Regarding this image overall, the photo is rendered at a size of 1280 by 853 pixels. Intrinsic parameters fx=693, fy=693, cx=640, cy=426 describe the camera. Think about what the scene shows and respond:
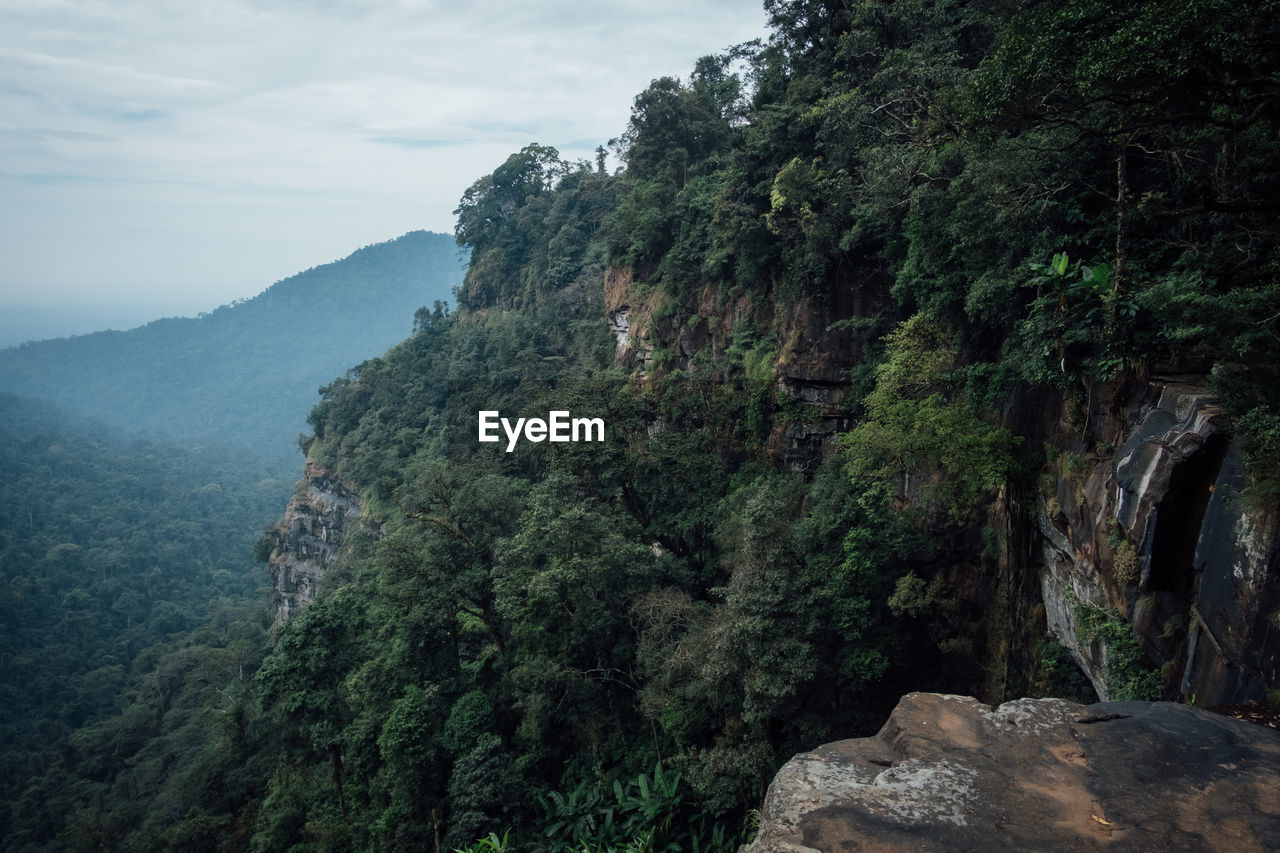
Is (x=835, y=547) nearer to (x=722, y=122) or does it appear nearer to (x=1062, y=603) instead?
(x=1062, y=603)

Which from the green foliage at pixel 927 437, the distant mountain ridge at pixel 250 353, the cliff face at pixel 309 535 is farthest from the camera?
the distant mountain ridge at pixel 250 353

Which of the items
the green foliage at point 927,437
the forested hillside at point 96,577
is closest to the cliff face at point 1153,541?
the green foliage at point 927,437

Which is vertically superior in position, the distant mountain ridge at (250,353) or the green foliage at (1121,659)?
the distant mountain ridge at (250,353)

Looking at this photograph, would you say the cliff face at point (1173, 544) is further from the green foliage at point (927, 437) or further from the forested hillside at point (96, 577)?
the forested hillside at point (96, 577)

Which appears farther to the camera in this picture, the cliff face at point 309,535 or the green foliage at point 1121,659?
the cliff face at point 309,535

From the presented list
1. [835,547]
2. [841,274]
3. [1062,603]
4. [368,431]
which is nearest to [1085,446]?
[1062,603]

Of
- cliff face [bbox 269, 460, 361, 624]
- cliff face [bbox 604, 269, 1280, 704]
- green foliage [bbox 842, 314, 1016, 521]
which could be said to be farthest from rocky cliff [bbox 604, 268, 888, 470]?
cliff face [bbox 269, 460, 361, 624]
